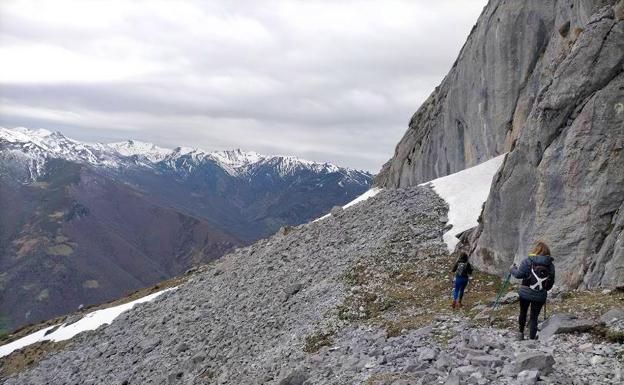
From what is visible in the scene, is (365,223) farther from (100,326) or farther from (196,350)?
(100,326)

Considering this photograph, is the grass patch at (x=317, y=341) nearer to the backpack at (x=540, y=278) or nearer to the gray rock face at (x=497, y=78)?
the backpack at (x=540, y=278)

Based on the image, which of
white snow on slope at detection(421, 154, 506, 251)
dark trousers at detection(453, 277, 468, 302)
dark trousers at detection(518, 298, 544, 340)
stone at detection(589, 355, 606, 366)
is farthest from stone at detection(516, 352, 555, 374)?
white snow on slope at detection(421, 154, 506, 251)

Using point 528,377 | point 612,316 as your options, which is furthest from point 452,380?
point 612,316

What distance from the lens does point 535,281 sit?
16.3 meters

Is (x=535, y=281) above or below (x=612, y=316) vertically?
above

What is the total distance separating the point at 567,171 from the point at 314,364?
1529cm

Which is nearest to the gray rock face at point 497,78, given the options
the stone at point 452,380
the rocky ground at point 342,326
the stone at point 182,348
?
the rocky ground at point 342,326

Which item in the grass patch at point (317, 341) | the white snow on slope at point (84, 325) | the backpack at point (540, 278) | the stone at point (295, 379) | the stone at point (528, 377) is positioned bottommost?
the white snow on slope at point (84, 325)

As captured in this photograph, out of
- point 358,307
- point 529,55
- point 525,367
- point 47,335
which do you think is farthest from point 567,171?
point 47,335

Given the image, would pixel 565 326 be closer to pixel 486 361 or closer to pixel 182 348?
pixel 486 361

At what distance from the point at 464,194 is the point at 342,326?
2255 cm

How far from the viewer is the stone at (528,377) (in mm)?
12805

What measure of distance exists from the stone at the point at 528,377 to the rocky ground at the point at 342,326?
0.04m

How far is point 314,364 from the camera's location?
2064 centimetres
